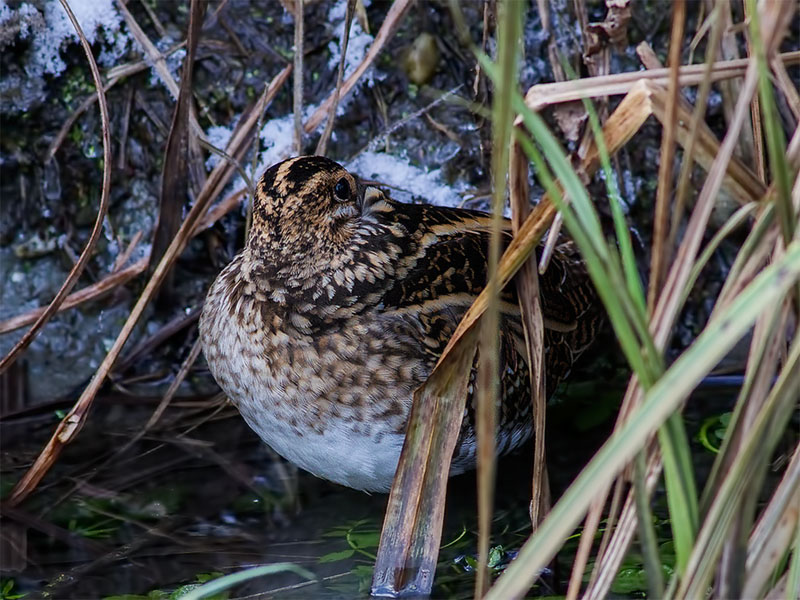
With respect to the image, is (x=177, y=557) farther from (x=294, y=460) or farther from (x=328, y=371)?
(x=328, y=371)

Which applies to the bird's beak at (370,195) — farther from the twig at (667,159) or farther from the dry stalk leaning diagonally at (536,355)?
the twig at (667,159)

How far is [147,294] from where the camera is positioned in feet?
10.0

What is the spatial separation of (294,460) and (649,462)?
1.23 meters

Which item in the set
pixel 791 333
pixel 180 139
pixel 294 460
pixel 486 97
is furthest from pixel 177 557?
pixel 791 333

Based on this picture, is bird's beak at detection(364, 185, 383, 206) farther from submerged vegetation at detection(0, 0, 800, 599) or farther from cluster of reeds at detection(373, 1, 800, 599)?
cluster of reeds at detection(373, 1, 800, 599)

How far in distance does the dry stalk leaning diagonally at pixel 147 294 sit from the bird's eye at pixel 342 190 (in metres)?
0.72

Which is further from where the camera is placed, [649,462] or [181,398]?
[181,398]

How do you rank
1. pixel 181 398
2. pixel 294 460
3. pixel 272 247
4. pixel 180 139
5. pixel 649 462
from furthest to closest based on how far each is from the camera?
pixel 181 398, pixel 180 139, pixel 294 460, pixel 272 247, pixel 649 462

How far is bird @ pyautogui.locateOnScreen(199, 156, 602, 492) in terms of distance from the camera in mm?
2600

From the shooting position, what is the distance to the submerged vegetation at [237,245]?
2166mm

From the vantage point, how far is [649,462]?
1778mm

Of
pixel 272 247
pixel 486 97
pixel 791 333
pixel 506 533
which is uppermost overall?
pixel 486 97

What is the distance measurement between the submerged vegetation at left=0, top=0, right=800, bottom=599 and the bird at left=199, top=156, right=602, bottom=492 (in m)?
0.22

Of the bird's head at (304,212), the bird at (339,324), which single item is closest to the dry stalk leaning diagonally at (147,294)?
the bird at (339,324)
